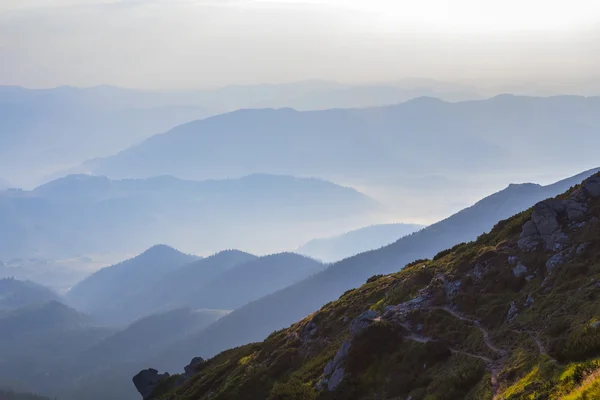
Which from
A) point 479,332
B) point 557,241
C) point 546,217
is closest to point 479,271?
point 557,241

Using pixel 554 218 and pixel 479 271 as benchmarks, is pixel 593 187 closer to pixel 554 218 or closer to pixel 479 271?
pixel 554 218

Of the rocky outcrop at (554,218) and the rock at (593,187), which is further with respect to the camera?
the rock at (593,187)

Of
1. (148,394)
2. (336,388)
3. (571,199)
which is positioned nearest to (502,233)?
(571,199)

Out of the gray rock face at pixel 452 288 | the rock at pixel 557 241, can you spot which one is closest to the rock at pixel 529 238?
the rock at pixel 557 241

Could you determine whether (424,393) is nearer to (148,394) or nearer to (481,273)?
(481,273)

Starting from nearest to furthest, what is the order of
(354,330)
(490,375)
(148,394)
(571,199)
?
1. (490,375)
2. (354,330)
3. (571,199)
4. (148,394)

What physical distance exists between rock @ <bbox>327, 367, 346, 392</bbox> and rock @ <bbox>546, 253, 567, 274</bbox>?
785 inches

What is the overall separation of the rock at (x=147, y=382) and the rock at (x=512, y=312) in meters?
83.5

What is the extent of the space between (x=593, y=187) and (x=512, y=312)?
19.1 meters

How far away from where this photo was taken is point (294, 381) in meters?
54.5

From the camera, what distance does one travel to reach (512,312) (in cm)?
4691

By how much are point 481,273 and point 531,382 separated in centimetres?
2428

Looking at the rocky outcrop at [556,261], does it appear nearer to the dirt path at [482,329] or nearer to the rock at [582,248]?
the rock at [582,248]

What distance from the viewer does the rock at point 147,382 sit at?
114125mm
